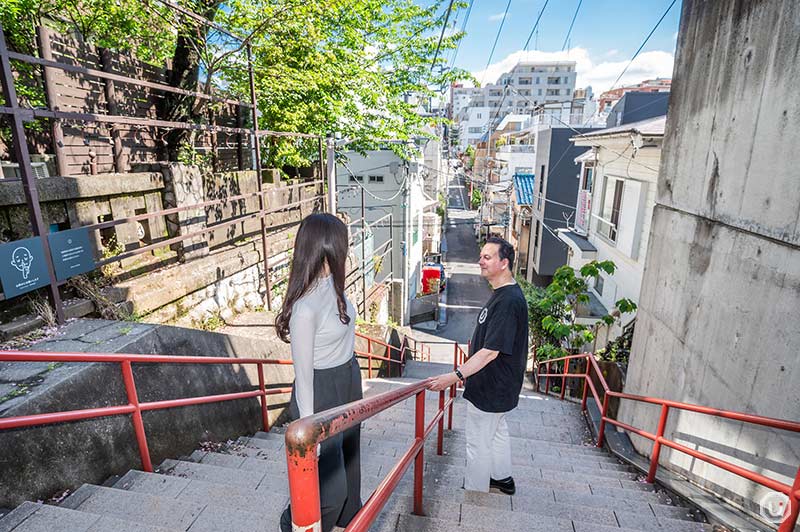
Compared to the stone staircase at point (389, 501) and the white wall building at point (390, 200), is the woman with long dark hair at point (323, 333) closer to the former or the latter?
the stone staircase at point (389, 501)

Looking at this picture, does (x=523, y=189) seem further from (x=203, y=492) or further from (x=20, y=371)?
(x=20, y=371)

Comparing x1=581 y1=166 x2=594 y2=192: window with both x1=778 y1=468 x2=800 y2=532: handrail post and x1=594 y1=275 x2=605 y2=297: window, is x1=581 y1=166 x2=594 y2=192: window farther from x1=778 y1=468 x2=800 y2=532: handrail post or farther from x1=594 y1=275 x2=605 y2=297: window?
x1=778 y1=468 x2=800 y2=532: handrail post

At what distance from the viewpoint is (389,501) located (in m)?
2.78

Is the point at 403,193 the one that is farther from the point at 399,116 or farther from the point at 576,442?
the point at 576,442

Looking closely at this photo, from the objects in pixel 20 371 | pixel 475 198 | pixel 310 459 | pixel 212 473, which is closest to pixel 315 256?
pixel 310 459

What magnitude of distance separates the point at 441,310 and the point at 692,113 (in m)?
17.6

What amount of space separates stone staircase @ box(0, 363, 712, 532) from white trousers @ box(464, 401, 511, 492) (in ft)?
0.39

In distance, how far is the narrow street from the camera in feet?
58.0

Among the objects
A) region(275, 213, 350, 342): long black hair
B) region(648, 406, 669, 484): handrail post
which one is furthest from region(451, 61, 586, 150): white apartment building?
region(275, 213, 350, 342): long black hair

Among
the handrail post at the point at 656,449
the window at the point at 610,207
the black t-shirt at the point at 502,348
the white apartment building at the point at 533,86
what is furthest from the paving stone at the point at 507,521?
the white apartment building at the point at 533,86

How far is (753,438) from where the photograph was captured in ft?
9.33

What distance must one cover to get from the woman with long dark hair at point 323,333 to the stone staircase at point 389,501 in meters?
0.56

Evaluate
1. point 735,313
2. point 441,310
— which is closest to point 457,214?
point 441,310

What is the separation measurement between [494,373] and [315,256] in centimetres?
154
